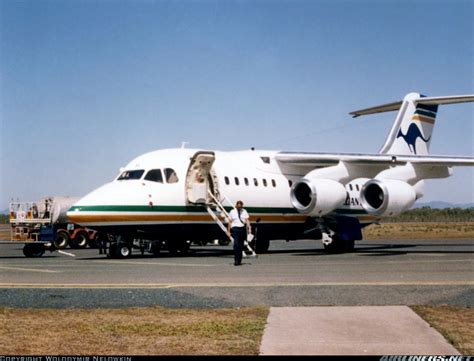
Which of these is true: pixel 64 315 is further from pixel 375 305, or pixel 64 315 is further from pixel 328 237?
pixel 328 237

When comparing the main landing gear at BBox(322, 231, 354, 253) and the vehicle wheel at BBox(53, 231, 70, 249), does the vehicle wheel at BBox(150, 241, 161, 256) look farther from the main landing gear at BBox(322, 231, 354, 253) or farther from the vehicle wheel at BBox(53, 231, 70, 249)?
the vehicle wheel at BBox(53, 231, 70, 249)

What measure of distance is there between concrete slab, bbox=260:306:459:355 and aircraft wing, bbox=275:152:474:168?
17.2m

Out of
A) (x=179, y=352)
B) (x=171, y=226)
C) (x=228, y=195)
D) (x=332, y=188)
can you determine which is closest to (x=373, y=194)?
(x=332, y=188)

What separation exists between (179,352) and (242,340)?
84 centimetres

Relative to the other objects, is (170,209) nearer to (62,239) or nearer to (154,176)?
(154,176)

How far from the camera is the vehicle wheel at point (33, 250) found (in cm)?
2773

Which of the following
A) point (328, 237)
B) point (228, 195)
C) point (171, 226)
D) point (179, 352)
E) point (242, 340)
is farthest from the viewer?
point (328, 237)

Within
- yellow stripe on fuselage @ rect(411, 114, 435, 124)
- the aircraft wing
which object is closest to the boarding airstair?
the aircraft wing

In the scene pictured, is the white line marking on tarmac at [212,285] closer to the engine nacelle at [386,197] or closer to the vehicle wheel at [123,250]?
the vehicle wheel at [123,250]

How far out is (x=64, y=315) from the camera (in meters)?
9.74

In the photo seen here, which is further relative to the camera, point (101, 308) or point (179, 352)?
point (101, 308)

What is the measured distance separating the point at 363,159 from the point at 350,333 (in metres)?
19.1

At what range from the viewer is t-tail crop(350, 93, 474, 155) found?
31578 millimetres

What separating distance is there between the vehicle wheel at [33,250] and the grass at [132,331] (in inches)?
711
